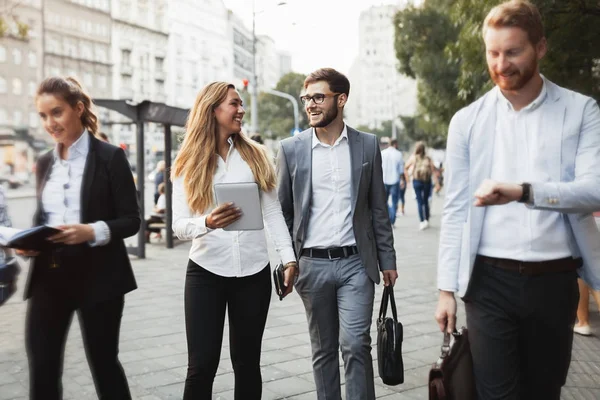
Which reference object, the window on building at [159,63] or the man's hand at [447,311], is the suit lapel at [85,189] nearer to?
the man's hand at [447,311]

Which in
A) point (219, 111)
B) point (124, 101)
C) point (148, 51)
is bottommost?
→ point (219, 111)

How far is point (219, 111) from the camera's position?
3.67m

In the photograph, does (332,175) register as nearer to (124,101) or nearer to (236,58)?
(124,101)

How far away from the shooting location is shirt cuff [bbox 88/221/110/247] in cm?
318

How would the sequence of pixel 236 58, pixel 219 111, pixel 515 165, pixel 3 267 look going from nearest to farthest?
pixel 515 165 → pixel 3 267 → pixel 219 111 → pixel 236 58

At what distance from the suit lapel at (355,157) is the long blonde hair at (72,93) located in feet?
4.40

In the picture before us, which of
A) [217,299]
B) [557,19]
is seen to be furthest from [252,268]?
[557,19]

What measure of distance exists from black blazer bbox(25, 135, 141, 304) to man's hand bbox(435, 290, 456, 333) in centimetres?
147

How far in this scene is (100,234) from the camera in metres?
3.19

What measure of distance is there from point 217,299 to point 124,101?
28.0 ft

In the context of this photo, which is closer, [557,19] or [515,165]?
[515,165]

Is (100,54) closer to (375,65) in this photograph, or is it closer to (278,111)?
(278,111)

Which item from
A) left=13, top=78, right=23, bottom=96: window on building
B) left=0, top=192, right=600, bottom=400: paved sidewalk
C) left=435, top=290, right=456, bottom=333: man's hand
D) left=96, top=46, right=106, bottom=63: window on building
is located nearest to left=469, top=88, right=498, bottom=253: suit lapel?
left=435, top=290, right=456, bottom=333: man's hand

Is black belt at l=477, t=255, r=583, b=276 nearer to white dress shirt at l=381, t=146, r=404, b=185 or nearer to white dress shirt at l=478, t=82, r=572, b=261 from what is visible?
white dress shirt at l=478, t=82, r=572, b=261
